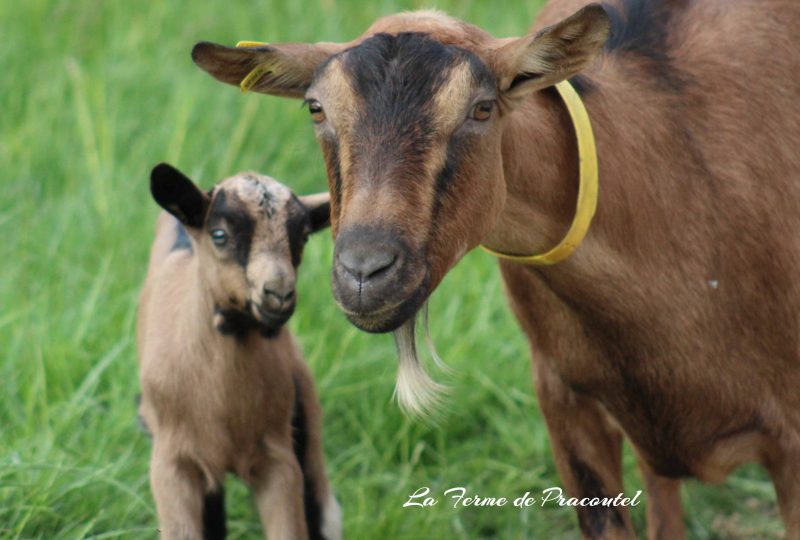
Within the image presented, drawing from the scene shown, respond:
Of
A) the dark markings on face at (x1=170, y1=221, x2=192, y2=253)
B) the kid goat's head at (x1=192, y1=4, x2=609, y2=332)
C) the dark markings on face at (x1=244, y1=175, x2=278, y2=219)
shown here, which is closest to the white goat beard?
the kid goat's head at (x1=192, y1=4, x2=609, y2=332)

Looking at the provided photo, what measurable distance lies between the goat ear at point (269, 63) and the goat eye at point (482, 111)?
1.36 ft

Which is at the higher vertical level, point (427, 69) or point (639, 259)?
point (427, 69)

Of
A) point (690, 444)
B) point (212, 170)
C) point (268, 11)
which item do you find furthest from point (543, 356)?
point (268, 11)

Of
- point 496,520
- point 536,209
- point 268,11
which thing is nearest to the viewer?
point 536,209

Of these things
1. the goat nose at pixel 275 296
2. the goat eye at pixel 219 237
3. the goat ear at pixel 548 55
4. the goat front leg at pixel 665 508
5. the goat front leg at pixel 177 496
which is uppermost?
the goat ear at pixel 548 55

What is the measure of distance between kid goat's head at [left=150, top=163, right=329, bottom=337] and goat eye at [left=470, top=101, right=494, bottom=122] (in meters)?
0.86

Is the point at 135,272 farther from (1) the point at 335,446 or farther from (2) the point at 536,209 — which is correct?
(2) the point at 536,209

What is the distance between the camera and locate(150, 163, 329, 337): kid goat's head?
4.00 meters

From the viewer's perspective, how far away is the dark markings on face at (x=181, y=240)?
478 centimetres

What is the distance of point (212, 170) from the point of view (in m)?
6.41

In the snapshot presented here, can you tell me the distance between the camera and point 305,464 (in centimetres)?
451

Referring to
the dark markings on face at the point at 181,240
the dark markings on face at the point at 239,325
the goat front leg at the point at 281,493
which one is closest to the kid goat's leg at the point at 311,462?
the goat front leg at the point at 281,493

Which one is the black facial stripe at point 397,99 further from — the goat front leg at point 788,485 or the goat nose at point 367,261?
the goat front leg at point 788,485

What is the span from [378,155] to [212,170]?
3233mm
